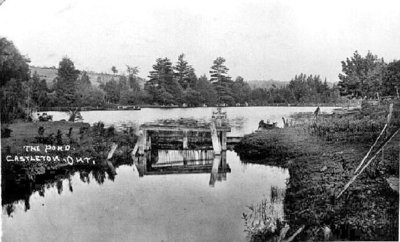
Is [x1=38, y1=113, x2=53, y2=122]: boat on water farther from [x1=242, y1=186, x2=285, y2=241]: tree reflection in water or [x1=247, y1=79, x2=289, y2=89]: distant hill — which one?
[x1=242, y1=186, x2=285, y2=241]: tree reflection in water

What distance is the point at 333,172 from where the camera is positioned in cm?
438

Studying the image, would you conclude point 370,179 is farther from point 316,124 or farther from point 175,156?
point 175,156

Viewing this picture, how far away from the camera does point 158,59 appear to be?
14.3 feet

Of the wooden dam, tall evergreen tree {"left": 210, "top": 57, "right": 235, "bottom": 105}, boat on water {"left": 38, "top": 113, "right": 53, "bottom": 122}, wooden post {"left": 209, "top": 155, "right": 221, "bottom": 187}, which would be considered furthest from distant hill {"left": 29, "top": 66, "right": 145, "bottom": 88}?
wooden post {"left": 209, "top": 155, "right": 221, "bottom": 187}

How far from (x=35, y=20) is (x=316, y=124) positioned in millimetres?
2982

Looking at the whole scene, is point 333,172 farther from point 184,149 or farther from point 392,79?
point 184,149

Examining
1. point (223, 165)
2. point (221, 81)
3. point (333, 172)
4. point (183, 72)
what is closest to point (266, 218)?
point (223, 165)

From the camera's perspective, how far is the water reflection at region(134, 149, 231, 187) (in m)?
4.51

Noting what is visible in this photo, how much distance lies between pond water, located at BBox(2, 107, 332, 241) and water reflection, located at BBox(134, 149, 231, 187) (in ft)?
0.08

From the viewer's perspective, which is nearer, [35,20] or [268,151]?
[35,20]

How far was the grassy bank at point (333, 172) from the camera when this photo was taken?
426cm

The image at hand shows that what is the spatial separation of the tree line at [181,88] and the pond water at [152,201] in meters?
0.13

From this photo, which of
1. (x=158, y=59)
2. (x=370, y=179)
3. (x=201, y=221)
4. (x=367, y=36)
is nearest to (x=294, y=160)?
(x=370, y=179)

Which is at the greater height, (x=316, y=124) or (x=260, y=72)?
(x=260, y=72)
